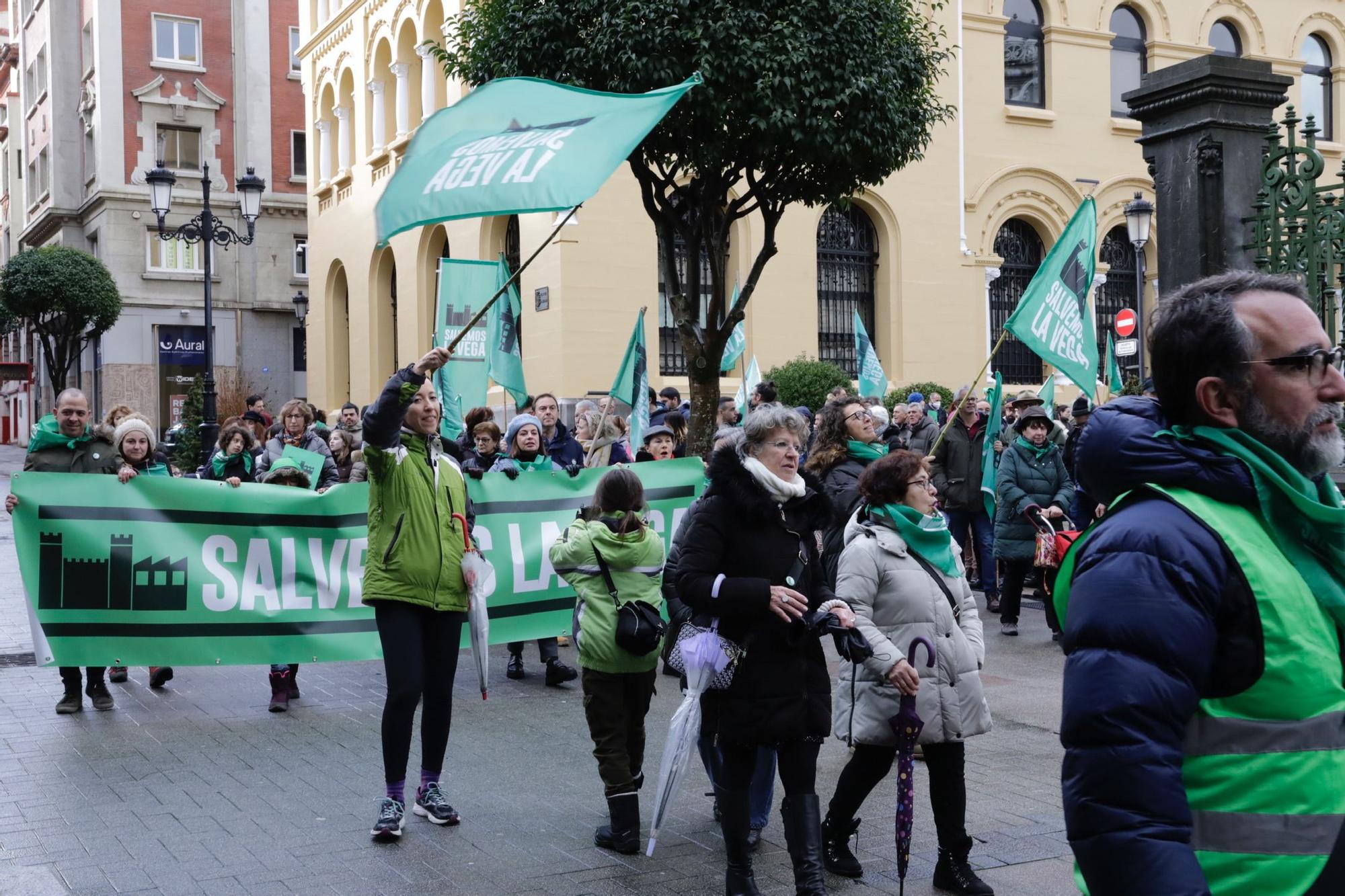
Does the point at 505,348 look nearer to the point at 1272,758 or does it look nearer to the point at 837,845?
the point at 837,845

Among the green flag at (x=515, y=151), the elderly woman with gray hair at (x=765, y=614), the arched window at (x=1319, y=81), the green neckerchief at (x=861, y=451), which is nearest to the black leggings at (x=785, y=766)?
the elderly woman with gray hair at (x=765, y=614)

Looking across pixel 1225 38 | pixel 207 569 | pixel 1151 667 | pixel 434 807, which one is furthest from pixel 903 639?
pixel 1225 38

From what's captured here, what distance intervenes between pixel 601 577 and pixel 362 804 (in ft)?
5.27

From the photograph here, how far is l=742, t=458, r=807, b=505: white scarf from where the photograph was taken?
493cm

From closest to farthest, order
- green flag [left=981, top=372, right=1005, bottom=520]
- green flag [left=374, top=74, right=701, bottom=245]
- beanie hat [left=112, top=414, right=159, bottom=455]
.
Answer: green flag [left=374, top=74, right=701, bottom=245] → beanie hat [left=112, top=414, right=159, bottom=455] → green flag [left=981, top=372, right=1005, bottom=520]

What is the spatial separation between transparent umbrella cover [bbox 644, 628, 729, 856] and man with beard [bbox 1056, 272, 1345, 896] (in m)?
2.75

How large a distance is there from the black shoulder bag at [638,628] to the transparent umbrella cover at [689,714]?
821mm

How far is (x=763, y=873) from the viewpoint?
536 centimetres

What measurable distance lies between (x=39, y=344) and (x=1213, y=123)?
2143 inches

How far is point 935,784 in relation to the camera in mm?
5207

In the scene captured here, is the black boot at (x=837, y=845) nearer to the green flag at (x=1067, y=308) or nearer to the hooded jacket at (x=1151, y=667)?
the hooded jacket at (x=1151, y=667)

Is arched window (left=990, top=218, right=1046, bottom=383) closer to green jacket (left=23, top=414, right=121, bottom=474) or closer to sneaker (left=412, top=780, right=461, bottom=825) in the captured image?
green jacket (left=23, top=414, right=121, bottom=474)

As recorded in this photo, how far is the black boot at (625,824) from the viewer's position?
18.3 feet

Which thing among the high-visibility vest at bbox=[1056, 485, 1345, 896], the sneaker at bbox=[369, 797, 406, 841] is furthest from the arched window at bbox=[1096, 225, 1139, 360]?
the high-visibility vest at bbox=[1056, 485, 1345, 896]
